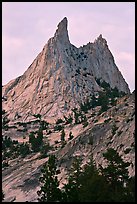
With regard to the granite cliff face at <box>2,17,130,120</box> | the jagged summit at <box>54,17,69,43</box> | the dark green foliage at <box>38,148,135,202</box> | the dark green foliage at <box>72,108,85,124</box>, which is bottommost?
the dark green foliage at <box>38,148,135,202</box>

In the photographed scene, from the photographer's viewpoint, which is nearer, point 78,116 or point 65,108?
point 78,116

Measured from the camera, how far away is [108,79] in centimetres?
17050

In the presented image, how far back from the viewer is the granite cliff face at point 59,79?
140m

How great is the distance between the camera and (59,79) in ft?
481

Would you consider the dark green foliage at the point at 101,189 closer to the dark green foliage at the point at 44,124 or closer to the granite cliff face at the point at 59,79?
the dark green foliage at the point at 44,124

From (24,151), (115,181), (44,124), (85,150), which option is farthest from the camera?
(44,124)

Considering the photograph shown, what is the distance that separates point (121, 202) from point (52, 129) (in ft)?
Answer: 276

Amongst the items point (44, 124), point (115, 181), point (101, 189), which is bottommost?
point (101, 189)

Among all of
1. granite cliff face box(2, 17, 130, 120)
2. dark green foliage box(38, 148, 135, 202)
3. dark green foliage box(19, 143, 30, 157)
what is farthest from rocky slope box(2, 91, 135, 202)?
granite cliff face box(2, 17, 130, 120)

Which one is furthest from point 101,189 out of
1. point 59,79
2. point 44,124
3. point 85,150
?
point 59,79

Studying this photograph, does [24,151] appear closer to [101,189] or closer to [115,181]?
[115,181]

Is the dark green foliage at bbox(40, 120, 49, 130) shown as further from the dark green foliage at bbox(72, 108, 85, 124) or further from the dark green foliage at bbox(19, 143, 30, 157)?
the dark green foliage at bbox(19, 143, 30, 157)

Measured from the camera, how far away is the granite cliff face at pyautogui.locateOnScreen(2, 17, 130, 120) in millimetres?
140000

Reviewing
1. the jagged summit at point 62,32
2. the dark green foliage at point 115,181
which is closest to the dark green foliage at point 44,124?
the jagged summit at point 62,32
